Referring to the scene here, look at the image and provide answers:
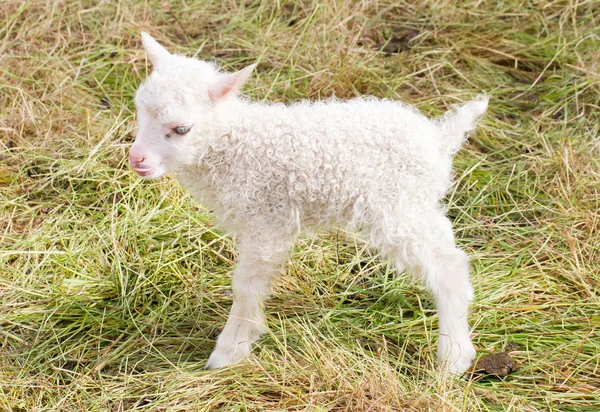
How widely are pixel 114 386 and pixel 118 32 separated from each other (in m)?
2.98

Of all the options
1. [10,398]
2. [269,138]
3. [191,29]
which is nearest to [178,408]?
[10,398]

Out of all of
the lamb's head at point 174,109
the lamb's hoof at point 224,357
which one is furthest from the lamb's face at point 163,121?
the lamb's hoof at point 224,357

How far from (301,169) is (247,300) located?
0.65 m

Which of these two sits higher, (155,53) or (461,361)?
(155,53)

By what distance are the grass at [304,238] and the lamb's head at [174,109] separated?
37.1 inches

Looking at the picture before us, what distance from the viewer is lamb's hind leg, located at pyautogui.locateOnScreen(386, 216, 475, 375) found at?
3016 mm

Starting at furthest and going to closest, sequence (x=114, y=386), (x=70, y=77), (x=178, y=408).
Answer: (x=70, y=77) → (x=114, y=386) → (x=178, y=408)

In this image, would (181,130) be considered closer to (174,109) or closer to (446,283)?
(174,109)

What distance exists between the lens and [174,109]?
9.27ft

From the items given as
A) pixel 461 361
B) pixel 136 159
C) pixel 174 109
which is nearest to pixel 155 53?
pixel 174 109

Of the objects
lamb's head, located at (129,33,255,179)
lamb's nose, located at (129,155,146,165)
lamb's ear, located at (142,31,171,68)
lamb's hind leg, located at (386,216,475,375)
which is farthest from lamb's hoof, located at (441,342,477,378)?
lamb's ear, located at (142,31,171,68)

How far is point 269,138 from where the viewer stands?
3012 millimetres

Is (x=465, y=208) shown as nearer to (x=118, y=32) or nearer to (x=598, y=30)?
(x=598, y=30)

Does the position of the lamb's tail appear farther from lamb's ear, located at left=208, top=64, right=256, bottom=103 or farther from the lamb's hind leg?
lamb's ear, located at left=208, top=64, right=256, bottom=103
